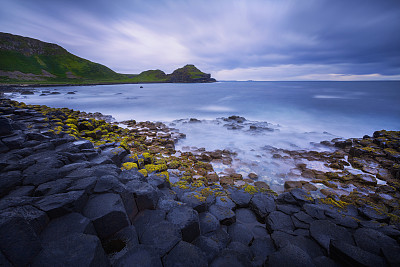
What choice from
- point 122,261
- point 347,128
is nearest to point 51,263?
point 122,261

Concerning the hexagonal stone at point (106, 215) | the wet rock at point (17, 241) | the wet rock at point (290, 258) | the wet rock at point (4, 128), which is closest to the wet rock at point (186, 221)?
the hexagonal stone at point (106, 215)

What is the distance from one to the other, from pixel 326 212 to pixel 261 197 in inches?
63.3

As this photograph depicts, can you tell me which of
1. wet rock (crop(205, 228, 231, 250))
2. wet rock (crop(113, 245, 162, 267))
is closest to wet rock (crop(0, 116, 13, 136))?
wet rock (crop(113, 245, 162, 267))

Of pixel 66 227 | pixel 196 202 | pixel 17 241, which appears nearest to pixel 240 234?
pixel 196 202

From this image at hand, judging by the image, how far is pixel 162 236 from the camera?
271cm

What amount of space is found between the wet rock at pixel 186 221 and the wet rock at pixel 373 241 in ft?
10.3

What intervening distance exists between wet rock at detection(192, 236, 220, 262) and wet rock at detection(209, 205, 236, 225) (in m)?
0.91

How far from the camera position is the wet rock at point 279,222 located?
396 cm

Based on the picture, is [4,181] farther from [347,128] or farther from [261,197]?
[347,128]

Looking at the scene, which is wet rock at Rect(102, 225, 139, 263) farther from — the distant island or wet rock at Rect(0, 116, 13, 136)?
the distant island

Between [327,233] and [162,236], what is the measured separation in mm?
3382

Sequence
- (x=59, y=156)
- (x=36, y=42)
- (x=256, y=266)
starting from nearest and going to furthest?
(x=256, y=266) < (x=59, y=156) < (x=36, y=42)

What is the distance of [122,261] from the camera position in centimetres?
216

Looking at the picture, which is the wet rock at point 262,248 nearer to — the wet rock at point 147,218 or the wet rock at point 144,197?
the wet rock at point 147,218
